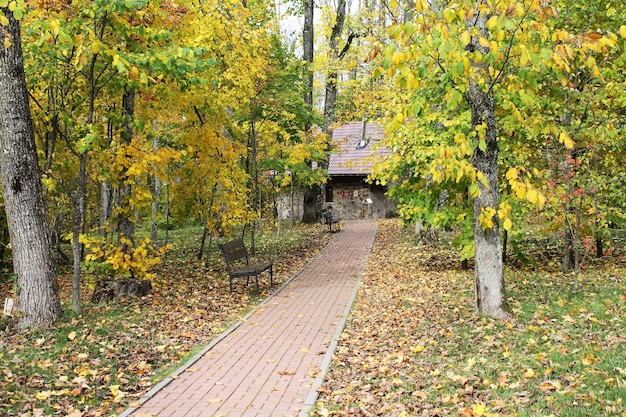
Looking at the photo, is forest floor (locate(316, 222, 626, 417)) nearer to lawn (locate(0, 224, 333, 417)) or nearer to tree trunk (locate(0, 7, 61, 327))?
lawn (locate(0, 224, 333, 417))

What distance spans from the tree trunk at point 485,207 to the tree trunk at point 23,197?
6080 mm

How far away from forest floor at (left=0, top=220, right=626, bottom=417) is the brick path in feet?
0.75

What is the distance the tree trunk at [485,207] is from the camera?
6.42 m

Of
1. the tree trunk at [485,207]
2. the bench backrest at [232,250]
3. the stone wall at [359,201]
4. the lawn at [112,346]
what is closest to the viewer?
the lawn at [112,346]

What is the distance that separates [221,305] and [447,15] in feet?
22.0

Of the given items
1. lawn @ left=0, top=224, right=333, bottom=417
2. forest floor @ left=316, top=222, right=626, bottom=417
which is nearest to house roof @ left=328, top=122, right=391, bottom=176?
lawn @ left=0, top=224, right=333, bottom=417

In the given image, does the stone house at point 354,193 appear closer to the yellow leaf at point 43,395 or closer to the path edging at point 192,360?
the path edging at point 192,360

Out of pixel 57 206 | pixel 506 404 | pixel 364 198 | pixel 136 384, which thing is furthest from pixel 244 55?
pixel 364 198

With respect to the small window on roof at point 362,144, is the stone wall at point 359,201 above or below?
below

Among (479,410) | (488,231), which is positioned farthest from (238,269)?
(479,410)

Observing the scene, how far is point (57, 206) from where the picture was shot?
13.4 metres

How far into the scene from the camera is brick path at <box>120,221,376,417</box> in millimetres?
4727

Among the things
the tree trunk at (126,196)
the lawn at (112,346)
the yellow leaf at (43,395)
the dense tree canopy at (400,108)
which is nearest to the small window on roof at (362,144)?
the dense tree canopy at (400,108)

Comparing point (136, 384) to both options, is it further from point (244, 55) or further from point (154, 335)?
point (244, 55)
